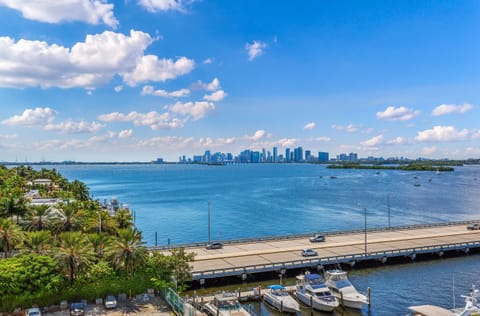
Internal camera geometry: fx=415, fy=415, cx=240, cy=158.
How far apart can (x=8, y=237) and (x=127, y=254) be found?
14347 mm

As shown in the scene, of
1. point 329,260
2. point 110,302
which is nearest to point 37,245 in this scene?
point 110,302

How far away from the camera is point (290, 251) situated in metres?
61.8

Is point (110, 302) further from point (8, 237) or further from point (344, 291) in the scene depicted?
point (344, 291)

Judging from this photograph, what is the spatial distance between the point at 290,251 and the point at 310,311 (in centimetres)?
1904

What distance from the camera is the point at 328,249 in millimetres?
62750

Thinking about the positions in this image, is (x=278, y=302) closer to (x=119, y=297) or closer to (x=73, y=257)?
(x=119, y=297)

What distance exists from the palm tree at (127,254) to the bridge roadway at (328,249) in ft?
37.9

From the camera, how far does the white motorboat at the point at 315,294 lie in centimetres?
4259

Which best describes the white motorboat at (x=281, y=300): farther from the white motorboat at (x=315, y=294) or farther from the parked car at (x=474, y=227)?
the parked car at (x=474, y=227)

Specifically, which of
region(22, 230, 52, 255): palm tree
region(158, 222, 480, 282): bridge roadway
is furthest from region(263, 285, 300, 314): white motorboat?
region(22, 230, 52, 255): palm tree

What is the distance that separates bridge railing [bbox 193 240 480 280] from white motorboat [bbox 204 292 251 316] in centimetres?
891

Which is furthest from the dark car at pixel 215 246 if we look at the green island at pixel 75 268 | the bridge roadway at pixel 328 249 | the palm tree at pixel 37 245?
the palm tree at pixel 37 245

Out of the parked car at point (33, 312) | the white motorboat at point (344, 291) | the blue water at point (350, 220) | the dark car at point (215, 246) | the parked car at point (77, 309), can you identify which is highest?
the parked car at point (33, 312)

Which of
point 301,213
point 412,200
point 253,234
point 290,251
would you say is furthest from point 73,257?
point 412,200
